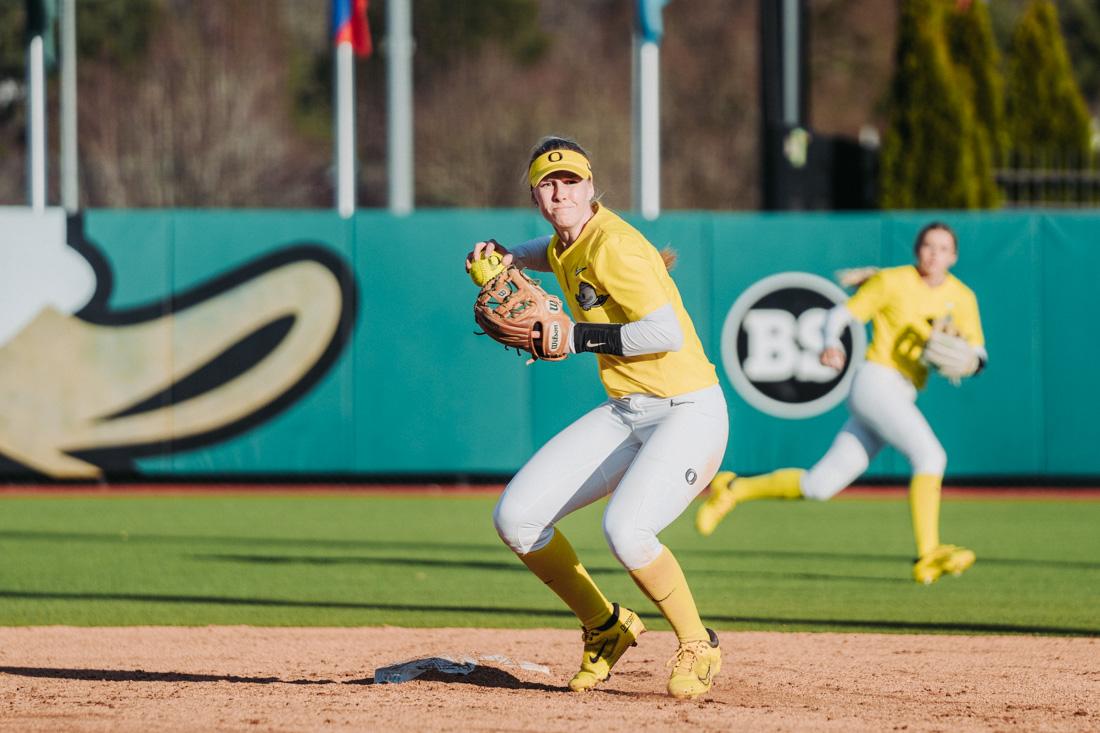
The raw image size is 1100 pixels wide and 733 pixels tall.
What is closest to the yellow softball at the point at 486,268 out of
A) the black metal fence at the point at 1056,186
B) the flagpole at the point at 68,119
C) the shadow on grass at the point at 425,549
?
the shadow on grass at the point at 425,549

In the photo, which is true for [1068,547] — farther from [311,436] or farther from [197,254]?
[197,254]

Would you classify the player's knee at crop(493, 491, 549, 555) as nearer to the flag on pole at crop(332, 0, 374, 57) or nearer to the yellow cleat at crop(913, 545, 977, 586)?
the yellow cleat at crop(913, 545, 977, 586)

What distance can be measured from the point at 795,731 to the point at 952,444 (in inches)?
361

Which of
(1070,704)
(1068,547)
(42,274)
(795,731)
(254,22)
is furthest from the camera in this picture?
(254,22)

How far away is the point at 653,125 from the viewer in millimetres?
15602

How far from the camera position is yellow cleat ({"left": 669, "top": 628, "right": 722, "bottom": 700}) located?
17.6ft

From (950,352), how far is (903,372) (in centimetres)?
29

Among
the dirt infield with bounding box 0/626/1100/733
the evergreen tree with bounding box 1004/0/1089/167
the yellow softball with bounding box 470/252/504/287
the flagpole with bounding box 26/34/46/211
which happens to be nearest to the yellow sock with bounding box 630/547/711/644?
the dirt infield with bounding box 0/626/1100/733

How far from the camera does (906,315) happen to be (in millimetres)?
8562

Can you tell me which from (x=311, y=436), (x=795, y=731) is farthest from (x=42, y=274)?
(x=795, y=731)

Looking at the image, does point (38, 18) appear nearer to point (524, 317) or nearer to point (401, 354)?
point (401, 354)

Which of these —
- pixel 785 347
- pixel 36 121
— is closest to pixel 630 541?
pixel 785 347

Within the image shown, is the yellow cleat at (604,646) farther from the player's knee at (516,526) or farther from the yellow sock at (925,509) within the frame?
the yellow sock at (925,509)

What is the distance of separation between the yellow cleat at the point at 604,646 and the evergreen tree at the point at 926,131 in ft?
57.3
